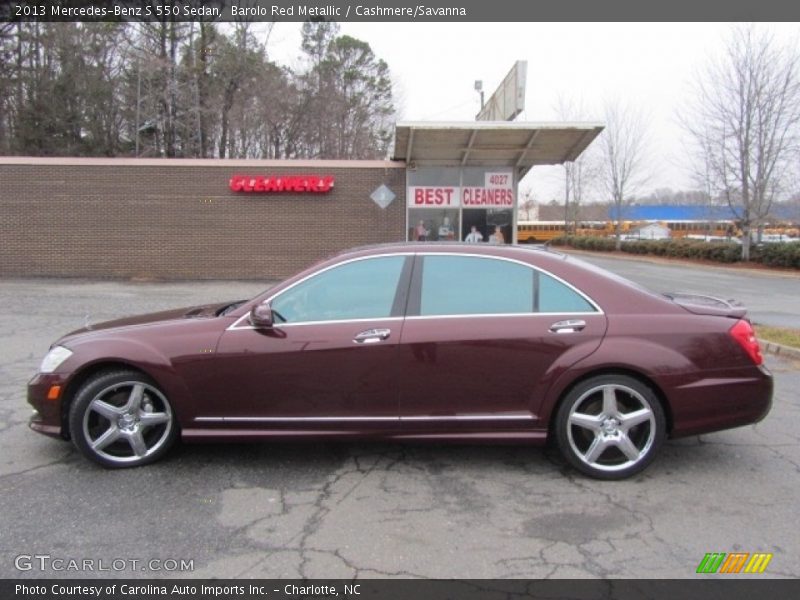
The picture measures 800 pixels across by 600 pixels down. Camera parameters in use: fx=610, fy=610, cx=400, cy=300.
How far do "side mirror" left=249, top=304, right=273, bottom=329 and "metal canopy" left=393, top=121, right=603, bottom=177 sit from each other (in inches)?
455

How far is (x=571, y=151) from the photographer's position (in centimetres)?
1670

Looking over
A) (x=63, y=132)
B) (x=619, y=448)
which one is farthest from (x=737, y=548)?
(x=63, y=132)

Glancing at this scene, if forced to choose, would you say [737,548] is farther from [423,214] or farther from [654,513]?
[423,214]

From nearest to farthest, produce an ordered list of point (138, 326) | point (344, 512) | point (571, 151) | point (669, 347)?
point (344, 512)
point (669, 347)
point (138, 326)
point (571, 151)

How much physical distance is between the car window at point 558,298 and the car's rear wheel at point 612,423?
481 mm

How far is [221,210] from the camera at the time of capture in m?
17.6

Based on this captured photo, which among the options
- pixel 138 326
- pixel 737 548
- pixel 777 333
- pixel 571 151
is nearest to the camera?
pixel 737 548

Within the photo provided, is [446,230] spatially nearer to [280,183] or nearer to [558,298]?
[280,183]

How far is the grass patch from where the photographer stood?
841cm

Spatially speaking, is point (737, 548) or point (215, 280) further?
point (215, 280)

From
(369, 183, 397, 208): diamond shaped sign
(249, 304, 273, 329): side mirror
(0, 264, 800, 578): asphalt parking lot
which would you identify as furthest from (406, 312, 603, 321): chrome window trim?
(369, 183, 397, 208): diamond shaped sign

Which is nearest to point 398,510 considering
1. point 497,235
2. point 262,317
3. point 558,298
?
point 262,317
